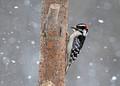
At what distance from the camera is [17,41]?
46.9 feet

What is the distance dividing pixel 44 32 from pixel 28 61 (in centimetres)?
1045

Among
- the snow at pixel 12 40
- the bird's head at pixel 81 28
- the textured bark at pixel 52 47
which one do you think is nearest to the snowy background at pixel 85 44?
the snow at pixel 12 40

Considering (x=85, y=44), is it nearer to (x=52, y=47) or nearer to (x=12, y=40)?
(x=12, y=40)

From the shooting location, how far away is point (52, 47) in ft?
14.6

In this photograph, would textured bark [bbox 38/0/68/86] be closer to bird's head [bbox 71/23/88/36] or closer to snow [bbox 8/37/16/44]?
bird's head [bbox 71/23/88/36]

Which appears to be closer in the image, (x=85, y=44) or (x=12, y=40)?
(x=85, y=44)

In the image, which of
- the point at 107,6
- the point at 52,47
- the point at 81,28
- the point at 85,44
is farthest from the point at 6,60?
the point at 52,47

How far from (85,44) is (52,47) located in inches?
384

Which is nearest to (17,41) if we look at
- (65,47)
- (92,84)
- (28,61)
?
(28,61)

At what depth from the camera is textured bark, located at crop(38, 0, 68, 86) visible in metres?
4.41

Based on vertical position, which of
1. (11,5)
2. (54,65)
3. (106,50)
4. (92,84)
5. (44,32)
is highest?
(44,32)

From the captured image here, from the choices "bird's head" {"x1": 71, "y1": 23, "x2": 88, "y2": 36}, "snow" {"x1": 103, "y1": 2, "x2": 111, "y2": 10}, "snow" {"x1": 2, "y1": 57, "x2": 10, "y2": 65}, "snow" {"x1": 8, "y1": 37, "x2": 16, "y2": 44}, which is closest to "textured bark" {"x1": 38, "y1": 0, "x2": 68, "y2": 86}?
"bird's head" {"x1": 71, "y1": 23, "x2": 88, "y2": 36}

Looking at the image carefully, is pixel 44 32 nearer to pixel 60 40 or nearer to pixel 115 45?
pixel 60 40

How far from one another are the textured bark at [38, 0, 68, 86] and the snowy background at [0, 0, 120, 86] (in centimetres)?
917
